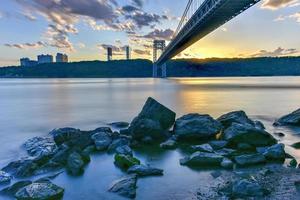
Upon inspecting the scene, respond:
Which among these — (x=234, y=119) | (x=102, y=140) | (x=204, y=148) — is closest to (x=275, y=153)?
(x=204, y=148)

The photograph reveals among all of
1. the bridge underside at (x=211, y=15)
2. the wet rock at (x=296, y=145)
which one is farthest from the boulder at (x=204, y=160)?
the bridge underside at (x=211, y=15)

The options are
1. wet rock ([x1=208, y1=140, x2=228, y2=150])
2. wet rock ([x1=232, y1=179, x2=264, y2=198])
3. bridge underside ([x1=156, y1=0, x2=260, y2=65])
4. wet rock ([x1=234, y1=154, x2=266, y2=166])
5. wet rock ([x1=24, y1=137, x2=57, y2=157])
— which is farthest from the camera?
bridge underside ([x1=156, y1=0, x2=260, y2=65])

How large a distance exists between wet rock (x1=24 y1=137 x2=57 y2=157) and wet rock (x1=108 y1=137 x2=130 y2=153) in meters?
1.63

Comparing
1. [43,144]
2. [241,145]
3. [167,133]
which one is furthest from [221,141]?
[43,144]

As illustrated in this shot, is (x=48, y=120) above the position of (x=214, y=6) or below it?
below

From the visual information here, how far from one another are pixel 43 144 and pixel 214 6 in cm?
2335

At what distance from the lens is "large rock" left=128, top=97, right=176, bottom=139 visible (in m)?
10.5

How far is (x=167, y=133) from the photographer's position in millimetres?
11125

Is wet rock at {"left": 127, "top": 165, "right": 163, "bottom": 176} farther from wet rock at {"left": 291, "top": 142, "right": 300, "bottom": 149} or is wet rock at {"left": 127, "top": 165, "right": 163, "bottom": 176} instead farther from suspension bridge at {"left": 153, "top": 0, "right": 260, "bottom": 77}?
suspension bridge at {"left": 153, "top": 0, "right": 260, "bottom": 77}

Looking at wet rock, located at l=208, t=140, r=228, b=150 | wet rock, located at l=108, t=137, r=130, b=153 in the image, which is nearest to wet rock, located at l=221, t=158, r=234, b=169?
wet rock, located at l=208, t=140, r=228, b=150

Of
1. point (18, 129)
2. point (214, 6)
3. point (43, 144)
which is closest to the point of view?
point (43, 144)

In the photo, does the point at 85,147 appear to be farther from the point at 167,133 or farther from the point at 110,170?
the point at 167,133

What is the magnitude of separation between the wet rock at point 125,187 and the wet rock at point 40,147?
10.2 feet

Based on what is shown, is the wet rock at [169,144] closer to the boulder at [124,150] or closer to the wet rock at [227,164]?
the boulder at [124,150]
